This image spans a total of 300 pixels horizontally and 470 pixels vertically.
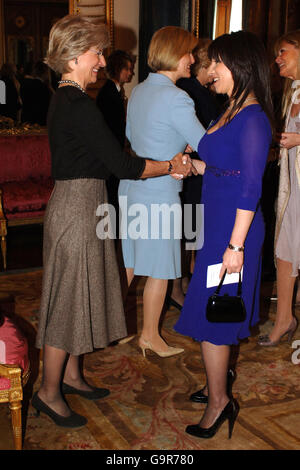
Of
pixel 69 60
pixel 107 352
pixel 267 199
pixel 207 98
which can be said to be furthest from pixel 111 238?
pixel 267 199

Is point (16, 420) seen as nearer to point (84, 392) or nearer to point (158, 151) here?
point (84, 392)

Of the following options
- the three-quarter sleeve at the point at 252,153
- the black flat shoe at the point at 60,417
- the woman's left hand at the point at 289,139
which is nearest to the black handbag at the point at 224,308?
the three-quarter sleeve at the point at 252,153

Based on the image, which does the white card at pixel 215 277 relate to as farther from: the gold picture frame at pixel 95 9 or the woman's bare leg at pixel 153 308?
the gold picture frame at pixel 95 9

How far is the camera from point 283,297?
3592 millimetres

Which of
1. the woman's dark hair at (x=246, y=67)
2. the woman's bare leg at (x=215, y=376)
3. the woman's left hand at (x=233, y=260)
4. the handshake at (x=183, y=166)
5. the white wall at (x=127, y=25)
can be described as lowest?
the woman's bare leg at (x=215, y=376)

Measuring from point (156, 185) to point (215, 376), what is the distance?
1087 millimetres

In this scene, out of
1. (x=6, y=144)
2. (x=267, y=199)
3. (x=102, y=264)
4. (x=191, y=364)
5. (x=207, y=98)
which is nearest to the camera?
(x=102, y=264)

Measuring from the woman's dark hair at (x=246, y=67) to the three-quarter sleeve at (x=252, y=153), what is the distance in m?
0.09

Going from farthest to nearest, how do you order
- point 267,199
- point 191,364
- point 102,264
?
point 267,199
point 191,364
point 102,264

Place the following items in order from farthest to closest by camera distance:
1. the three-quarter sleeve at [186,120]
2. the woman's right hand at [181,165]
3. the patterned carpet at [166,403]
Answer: the three-quarter sleeve at [186,120] < the woman's right hand at [181,165] < the patterned carpet at [166,403]

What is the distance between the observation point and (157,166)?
276 cm

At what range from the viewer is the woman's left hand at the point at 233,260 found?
7.70 feet
